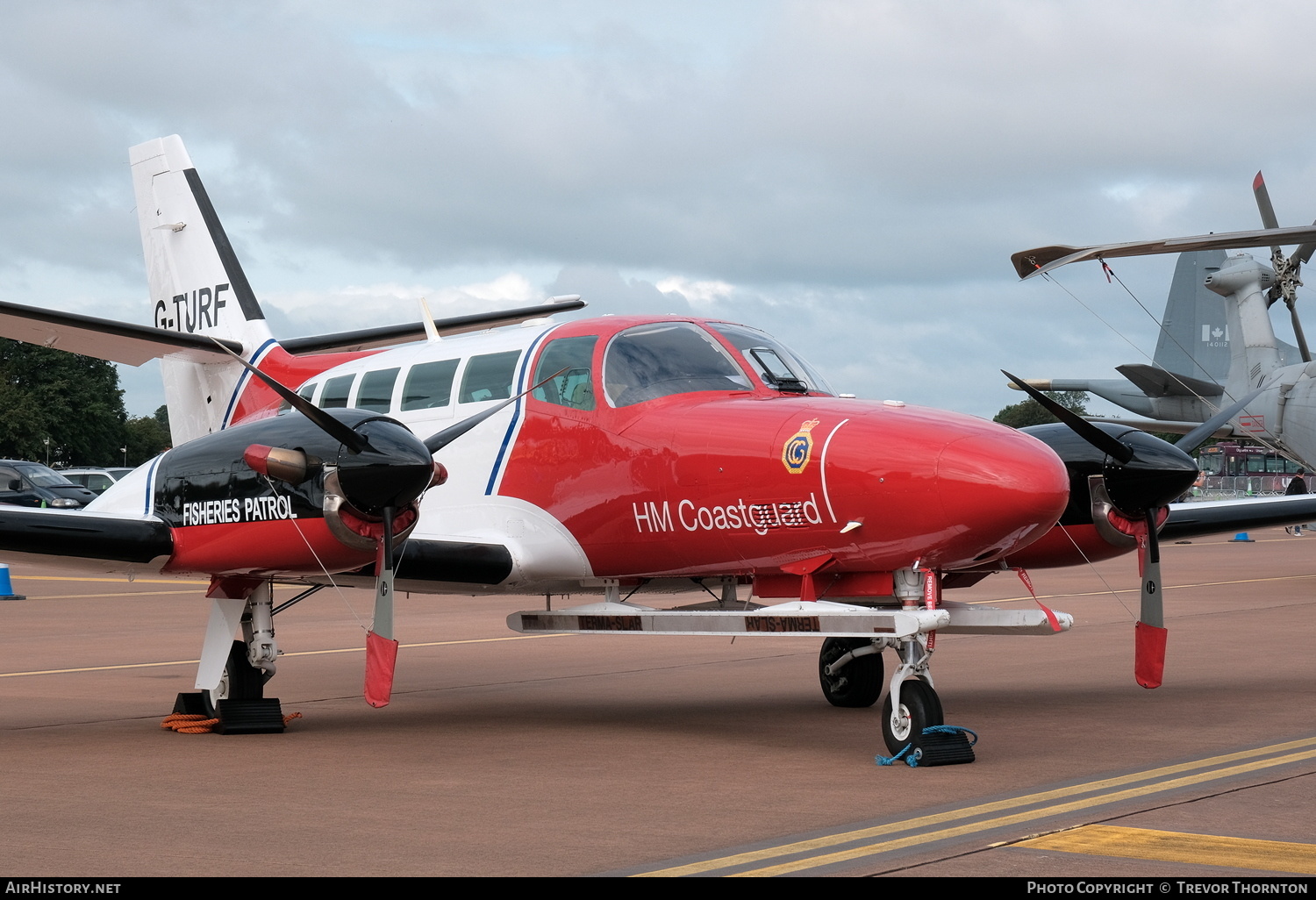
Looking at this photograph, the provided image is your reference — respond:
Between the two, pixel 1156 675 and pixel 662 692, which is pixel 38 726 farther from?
pixel 1156 675

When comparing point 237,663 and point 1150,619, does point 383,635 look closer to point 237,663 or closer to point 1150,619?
point 237,663

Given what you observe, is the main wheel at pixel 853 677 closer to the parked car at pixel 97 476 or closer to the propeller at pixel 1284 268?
the propeller at pixel 1284 268

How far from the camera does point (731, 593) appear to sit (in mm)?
10008

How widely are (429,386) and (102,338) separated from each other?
3.00 metres

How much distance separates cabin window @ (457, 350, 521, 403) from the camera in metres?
10.3

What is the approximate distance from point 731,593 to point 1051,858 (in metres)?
4.71

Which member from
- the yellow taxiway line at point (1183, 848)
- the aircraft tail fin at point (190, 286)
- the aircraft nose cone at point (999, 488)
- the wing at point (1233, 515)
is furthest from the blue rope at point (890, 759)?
the aircraft tail fin at point (190, 286)

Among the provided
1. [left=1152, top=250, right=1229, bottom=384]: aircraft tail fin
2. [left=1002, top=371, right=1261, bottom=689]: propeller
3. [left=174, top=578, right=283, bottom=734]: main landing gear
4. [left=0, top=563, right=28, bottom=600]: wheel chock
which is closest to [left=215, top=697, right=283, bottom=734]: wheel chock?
[left=174, top=578, right=283, bottom=734]: main landing gear

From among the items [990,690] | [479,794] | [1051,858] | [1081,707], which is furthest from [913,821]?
[990,690]

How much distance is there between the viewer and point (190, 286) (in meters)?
14.3

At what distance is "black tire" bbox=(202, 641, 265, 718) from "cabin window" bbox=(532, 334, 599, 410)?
279 cm

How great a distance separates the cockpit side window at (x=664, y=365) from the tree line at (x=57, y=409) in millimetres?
80419

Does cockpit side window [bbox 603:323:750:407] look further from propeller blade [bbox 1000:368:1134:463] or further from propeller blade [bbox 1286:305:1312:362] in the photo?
propeller blade [bbox 1286:305:1312:362]

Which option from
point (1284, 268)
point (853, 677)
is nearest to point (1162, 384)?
point (1284, 268)
